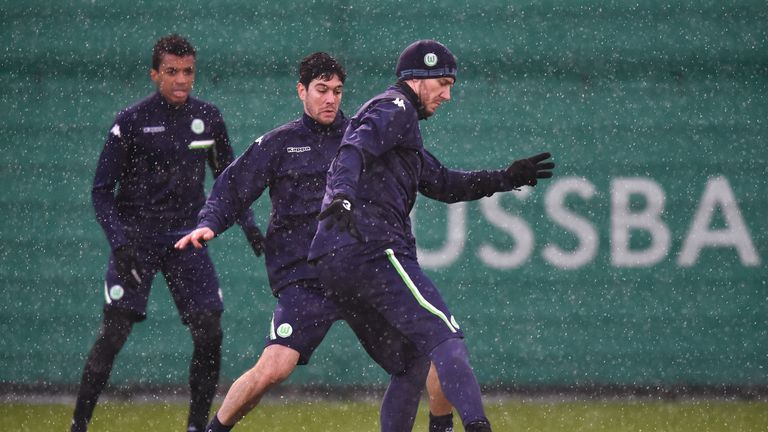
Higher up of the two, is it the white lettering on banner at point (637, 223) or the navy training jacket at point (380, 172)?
the navy training jacket at point (380, 172)

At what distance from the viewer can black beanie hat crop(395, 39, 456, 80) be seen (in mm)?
5949

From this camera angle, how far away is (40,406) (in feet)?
30.7

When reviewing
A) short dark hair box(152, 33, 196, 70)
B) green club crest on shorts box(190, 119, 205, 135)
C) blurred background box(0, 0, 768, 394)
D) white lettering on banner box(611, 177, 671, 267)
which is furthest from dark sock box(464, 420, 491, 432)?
white lettering on banner box(611, 177, 671, 267)

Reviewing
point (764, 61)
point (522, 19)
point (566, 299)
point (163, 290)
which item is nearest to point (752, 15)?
point (764, 61)

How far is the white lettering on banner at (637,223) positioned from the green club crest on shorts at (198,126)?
3367mm

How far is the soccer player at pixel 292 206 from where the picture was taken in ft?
21.0

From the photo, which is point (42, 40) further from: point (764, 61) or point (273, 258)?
point (764, 61)

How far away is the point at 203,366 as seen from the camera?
7.36 metres

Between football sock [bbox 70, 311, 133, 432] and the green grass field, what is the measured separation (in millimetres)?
873

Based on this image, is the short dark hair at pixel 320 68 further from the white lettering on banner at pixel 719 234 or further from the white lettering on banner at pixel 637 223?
the white lettering on banner at pixel 719 234

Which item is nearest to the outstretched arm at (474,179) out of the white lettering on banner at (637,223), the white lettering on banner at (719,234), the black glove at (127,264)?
the black glove at (127,264)

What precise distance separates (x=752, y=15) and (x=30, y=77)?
5.04m

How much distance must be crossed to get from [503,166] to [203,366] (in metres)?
3.16

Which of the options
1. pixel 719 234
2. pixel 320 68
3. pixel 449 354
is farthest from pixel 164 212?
pixel 719 234
